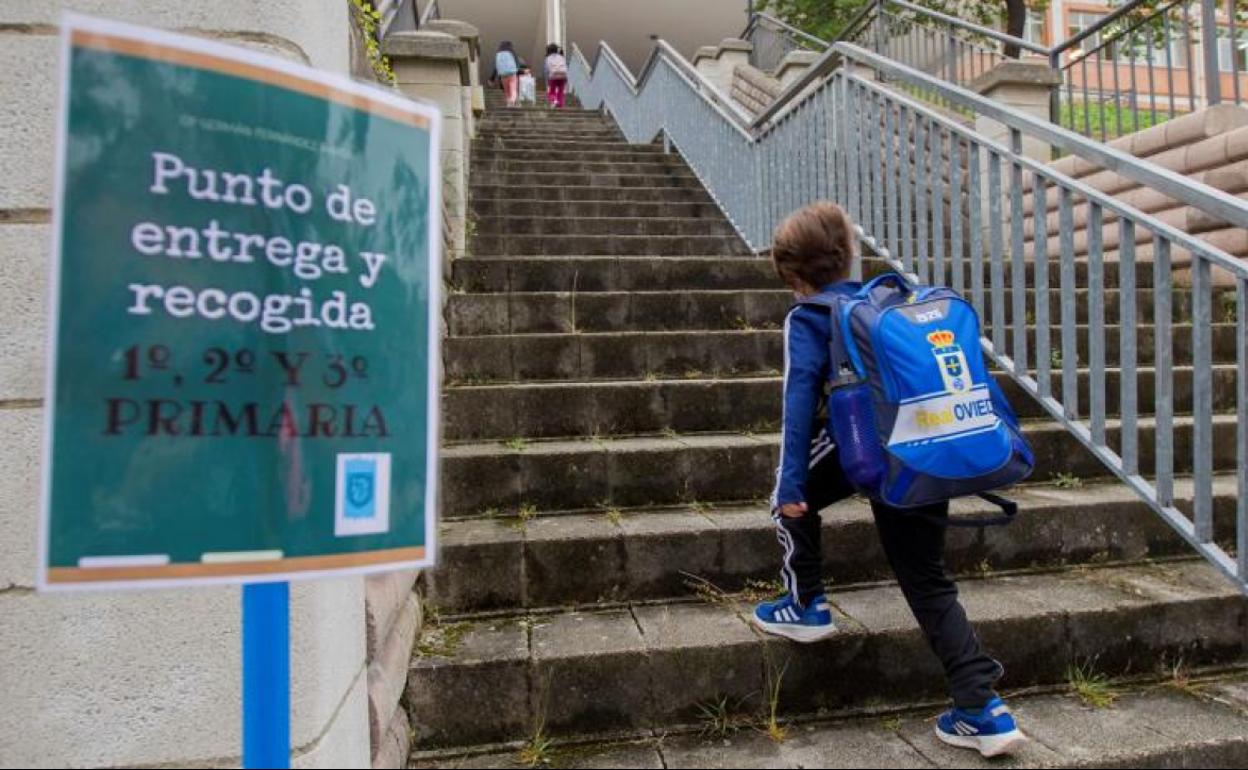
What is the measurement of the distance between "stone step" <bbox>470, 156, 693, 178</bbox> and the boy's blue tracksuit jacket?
198 inches

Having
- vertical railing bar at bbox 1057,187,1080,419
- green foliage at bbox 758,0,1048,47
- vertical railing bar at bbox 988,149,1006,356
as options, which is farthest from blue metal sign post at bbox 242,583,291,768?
green foliage at bbox 758,0,1048,47

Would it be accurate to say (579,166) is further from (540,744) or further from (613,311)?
(540,744)

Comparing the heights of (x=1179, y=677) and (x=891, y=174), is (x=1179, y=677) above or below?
below

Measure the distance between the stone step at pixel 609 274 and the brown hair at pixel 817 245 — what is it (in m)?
2.13

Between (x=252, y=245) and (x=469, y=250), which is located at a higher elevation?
(x=469, y=250)

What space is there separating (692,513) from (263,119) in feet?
6.88

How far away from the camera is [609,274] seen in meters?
4.24

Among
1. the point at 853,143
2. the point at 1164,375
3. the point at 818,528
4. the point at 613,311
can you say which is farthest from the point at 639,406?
the point at 853,143

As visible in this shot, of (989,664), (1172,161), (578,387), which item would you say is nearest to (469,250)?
(578,387)

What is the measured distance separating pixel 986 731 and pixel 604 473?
4.87ft

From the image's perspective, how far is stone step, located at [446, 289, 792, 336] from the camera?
3717mm

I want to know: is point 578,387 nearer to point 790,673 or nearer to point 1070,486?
point 790,673

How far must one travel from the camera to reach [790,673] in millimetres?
2129

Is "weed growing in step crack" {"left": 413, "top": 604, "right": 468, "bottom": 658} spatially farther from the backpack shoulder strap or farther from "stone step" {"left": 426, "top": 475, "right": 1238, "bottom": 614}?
the backpack shoulder strap
